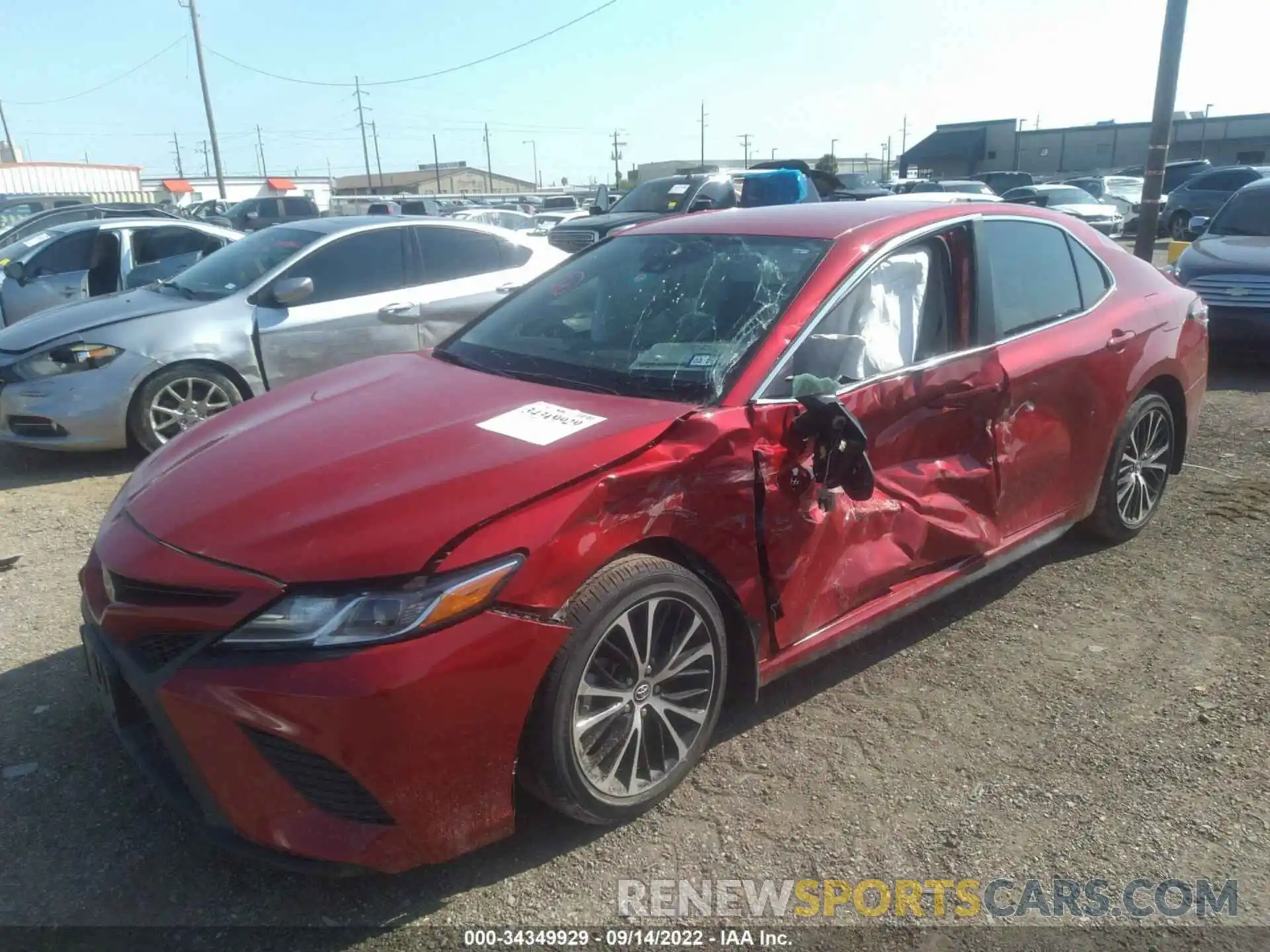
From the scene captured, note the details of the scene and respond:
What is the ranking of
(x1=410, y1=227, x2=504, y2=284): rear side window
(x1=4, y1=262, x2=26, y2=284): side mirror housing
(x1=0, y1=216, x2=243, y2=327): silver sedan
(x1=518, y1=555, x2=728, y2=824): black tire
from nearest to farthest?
(x1=518, y1=555, x2=728, y2=824): black tire < (x1=410, y1=227, x2=504, y2=284): rear side window < (x1=0, y1=216, x2=243, y2=327): silver sedan < (x1=4, y1=262, x2=26, y2=284): side mirror housing

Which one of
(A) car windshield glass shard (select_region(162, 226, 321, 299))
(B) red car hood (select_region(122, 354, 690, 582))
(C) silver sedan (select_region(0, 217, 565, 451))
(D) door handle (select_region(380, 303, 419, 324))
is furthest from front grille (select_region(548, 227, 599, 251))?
(B) red car hood (select_region(122, 354, 690, 582))

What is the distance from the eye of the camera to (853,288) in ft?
10.6

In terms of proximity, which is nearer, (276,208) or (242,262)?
(242,262)

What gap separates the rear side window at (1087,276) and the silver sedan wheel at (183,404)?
4858 millimetres

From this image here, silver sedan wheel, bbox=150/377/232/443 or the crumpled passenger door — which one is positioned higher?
the crumpled passenger door

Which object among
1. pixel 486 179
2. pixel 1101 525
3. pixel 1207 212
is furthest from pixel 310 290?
pixel 486 179

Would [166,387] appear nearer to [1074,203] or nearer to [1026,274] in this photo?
[1026,274]

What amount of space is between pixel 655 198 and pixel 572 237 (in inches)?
68.2

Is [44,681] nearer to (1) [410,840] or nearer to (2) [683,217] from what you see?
(1) [410,840]

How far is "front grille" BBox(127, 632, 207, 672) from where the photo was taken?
7.46 feet

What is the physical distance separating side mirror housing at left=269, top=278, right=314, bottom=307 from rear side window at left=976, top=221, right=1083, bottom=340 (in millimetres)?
4134

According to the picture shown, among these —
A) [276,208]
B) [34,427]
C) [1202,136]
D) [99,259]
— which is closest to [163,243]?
[99,259]

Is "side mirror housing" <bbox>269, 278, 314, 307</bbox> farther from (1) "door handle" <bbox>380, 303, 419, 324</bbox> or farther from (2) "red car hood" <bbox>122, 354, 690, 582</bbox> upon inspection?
(2) "red car hood" <bbox>122, 354, 690, 582</bbox>

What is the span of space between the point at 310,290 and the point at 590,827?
450 cm
